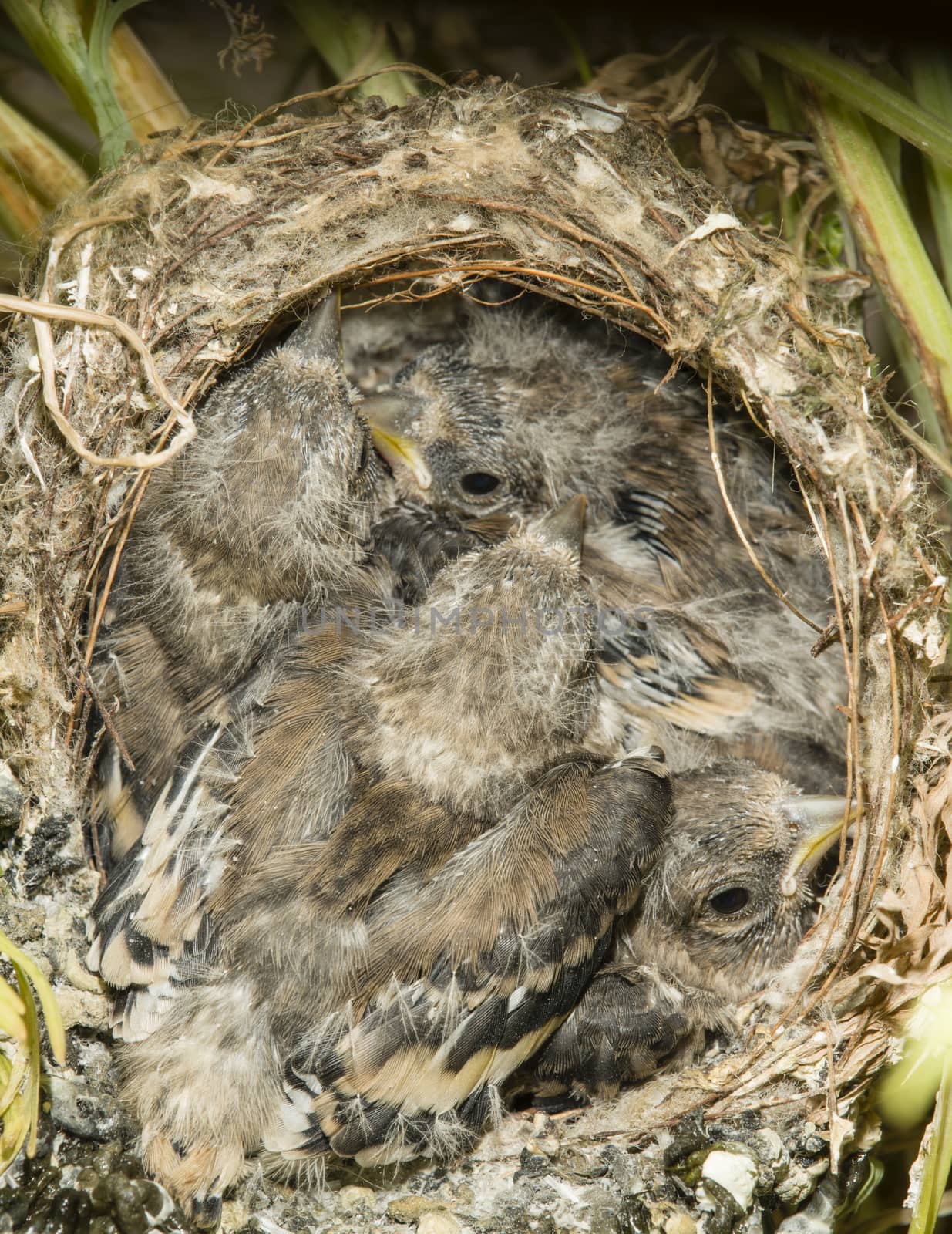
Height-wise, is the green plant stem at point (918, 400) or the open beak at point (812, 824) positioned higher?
the green plant stem at point (918, 400)

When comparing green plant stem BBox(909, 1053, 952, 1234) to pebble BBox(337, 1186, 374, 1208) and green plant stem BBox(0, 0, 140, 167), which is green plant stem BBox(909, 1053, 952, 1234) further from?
green plant stem BBox(0, 0, 140, 167)

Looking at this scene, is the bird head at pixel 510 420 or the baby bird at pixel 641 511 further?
the bird head at pixel 510 420

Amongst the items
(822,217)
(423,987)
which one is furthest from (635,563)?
(423,987)

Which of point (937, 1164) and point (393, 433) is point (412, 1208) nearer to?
point (937, 1164)

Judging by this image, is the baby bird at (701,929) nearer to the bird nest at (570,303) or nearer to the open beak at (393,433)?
the bird nest at (570,303)

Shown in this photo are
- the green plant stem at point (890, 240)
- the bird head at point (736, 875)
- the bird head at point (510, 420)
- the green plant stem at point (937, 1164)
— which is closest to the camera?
the green plant stem at point (937, 1164)

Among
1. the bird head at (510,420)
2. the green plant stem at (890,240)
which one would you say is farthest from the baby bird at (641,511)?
the green plant stem at (890,240)

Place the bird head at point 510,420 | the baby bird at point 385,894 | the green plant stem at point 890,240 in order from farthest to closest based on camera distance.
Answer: the bird head at point 510,420, the green plant stem at point 890,240, the baby bird at point 385,894

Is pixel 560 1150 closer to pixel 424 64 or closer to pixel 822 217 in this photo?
pixel 822 217
